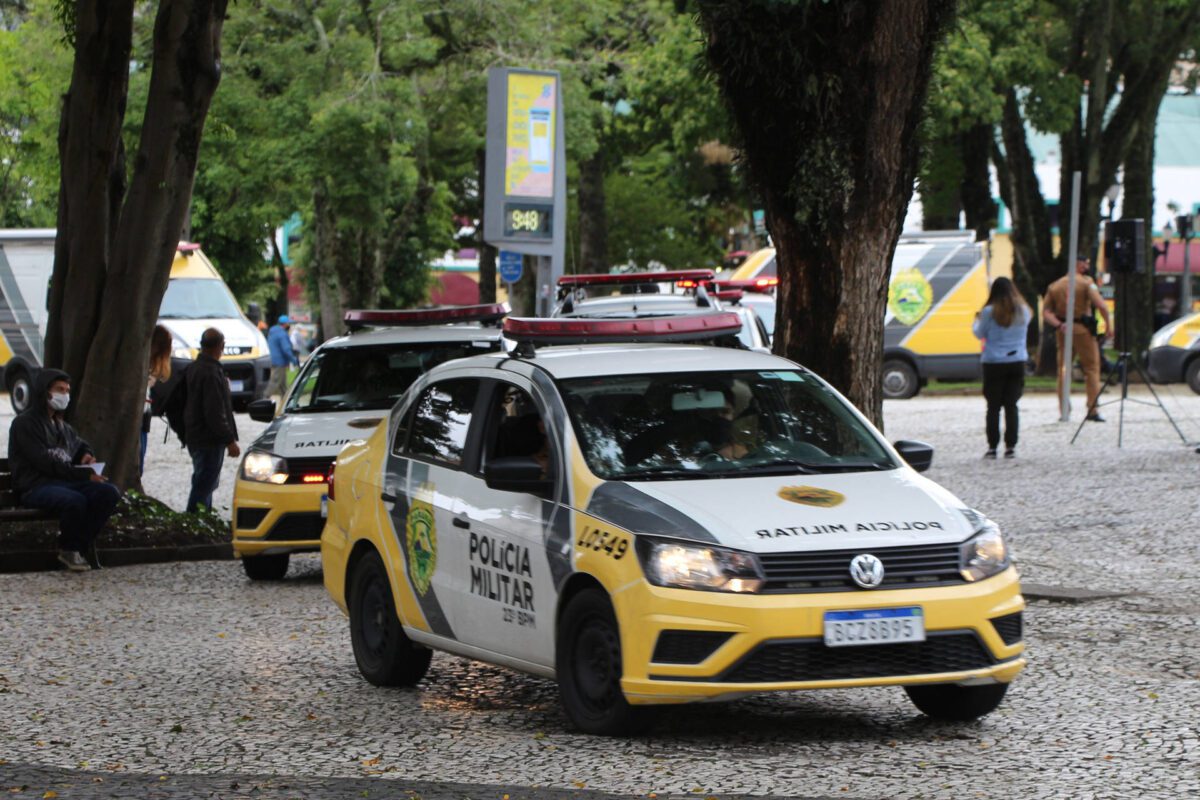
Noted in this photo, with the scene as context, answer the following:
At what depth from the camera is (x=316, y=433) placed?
13.4m

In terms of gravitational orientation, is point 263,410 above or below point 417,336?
below

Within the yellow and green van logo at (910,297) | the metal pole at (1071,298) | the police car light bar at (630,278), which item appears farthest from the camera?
the yellow and green van logo at (910,297)

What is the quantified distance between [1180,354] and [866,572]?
28.8 meters

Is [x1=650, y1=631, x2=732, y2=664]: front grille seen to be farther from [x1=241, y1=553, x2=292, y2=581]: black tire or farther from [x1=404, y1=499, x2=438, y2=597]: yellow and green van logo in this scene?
[x1=241, y1=553, x2=292, y2=581]: black tire

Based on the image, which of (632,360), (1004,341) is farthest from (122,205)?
(632,360)

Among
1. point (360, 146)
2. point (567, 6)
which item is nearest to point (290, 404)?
point (360, 146)

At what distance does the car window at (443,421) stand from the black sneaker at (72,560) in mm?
5888

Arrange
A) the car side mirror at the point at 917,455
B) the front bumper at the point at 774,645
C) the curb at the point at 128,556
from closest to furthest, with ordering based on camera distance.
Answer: the front bumper at the point at 774,645 → the car side mirror at the point at 917,455 → the curb at the point at 128,556

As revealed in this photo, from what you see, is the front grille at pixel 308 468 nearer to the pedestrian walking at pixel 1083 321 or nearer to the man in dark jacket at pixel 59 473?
the man in dark jacket at pixel 59 473

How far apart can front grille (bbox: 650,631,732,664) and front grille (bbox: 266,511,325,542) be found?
20.8 ft

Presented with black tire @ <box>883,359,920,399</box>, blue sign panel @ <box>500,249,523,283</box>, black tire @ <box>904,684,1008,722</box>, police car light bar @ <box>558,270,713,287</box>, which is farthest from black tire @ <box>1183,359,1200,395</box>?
black tire @ <box>904,684,1008,722</box>

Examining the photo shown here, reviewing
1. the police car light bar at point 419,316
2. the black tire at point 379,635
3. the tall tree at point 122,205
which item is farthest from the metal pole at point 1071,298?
the black tire at point 379,635

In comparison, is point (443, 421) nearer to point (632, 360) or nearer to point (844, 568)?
point (632, 360)

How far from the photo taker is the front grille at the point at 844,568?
7242mm
